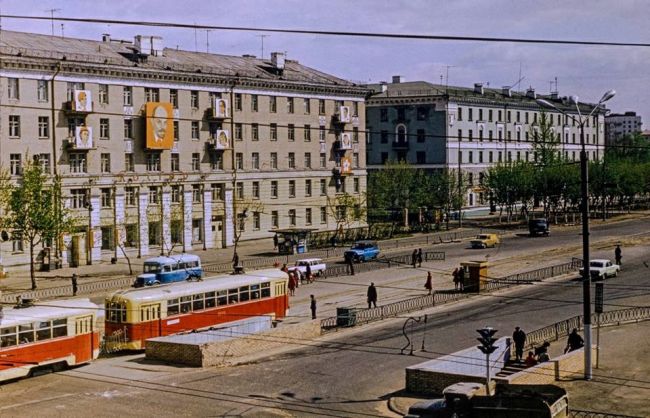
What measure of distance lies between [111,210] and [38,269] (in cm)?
657

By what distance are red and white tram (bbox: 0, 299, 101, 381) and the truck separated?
45.2ft

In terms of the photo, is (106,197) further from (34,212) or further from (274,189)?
(274,189)

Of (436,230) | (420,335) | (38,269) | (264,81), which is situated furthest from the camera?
(436,230)

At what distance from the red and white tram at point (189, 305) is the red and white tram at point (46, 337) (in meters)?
1.49

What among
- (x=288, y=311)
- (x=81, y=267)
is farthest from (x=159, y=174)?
(x=288, y=311)

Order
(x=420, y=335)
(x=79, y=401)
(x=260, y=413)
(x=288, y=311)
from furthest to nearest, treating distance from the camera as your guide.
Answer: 1. (x=288, y=311)
2. (x=420, y=335)
3. (x=79, y=401)
4. (x=260, y=413)

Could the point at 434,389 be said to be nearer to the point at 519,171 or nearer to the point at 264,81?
the point at 264,81

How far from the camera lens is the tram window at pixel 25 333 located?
2962 cm

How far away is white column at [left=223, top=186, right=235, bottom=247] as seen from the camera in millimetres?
70812

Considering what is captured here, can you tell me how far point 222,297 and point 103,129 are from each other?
28.6 m

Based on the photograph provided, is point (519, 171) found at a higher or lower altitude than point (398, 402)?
higher

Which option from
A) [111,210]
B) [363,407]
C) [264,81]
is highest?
[264,81]

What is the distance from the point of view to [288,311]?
41031mm

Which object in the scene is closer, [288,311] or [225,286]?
[225,286]
